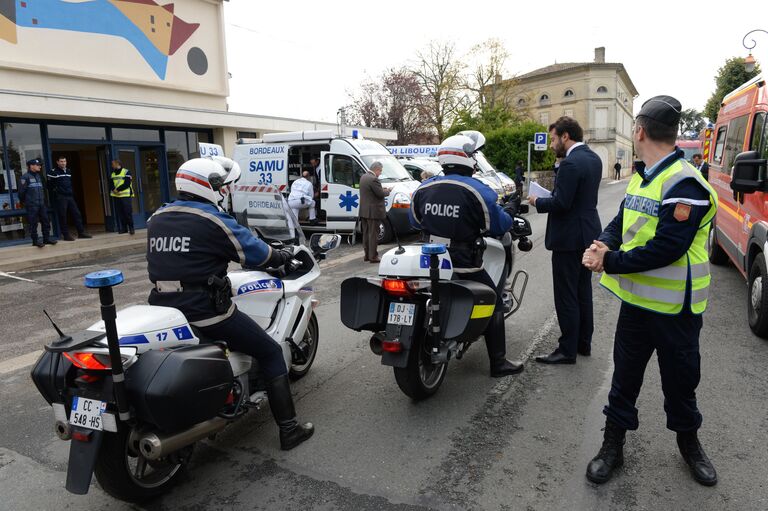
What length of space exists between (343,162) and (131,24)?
8322mm

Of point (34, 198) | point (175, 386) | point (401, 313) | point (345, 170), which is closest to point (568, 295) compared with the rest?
point (401, 313)

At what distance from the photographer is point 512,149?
97.9 feet

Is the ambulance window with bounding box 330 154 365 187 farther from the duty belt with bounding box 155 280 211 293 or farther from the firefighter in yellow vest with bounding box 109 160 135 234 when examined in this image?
the duty belt with bounding box 155 280 211 293

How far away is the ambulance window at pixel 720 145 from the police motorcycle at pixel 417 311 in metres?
6.25

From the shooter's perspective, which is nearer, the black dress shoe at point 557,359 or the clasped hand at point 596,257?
the clasped hand at point 596,257

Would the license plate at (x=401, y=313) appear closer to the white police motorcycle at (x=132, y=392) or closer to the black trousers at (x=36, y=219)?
the white police motorcycle at (x=132, y=392)

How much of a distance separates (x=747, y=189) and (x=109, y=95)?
15538 millimetres

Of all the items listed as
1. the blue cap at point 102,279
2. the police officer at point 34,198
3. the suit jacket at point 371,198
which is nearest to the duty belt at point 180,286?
the blue cap at point 102,279

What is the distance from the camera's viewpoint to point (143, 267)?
1120cm

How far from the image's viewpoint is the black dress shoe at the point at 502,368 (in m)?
4.71

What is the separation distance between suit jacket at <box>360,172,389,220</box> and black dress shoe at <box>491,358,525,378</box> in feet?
20.6

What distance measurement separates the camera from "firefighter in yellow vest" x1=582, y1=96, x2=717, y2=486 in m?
2.86

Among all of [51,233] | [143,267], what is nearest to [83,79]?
[51,233]

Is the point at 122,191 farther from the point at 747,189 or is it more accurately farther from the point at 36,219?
the point at 747,189
